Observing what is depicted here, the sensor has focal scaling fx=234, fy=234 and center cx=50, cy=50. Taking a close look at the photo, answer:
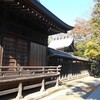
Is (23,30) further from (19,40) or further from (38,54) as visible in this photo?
(38,54)

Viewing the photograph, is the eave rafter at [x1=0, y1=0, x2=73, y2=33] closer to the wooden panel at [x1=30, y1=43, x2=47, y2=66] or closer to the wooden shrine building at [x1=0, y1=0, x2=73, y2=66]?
the wooden shrine building at [x1=0, y1=0, x2=73, y2=66]

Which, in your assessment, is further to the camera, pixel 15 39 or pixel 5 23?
pixel 15 39

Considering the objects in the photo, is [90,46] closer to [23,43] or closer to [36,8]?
[23,43]

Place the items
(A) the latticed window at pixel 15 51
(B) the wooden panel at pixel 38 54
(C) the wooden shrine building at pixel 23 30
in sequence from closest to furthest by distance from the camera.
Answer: (C) the wooden shrine building at pixel 23 30, (A) the latticed window at pixel 15 51, (B) the wooden panel at pixel 38 54

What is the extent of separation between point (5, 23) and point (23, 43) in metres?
2.58

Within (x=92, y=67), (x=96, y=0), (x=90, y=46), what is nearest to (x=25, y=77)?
(x=96, y=0)

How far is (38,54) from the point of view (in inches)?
698

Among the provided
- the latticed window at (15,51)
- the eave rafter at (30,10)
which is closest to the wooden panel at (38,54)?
the latticed window at (15,51)

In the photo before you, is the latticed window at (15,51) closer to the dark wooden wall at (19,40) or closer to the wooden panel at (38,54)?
the dark wooden wall at (19,40)

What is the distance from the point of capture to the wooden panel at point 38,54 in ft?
54.7

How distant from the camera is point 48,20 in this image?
15.1 metres

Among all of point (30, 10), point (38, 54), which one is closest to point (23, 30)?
point (30, 10)

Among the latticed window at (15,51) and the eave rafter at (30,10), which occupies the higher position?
the eave rafter at (30,10)

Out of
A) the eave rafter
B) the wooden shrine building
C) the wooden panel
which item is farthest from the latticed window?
the eave rafter
